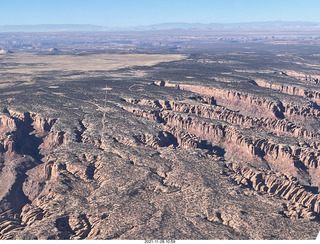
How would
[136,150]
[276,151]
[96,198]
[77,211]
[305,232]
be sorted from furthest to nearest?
[276,151] < [136,150] < [96,198] < [77,211] < [305,232]

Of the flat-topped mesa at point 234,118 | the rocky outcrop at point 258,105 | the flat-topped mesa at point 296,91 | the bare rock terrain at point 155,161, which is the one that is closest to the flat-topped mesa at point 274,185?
the bare rock terrain at point 155,161

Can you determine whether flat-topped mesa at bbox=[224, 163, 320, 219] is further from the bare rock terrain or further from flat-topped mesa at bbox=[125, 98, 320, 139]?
flat-topped mesa at bbox=[125, 98, 320, 139]

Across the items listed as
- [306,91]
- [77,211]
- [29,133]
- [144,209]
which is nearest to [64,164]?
[77,211]

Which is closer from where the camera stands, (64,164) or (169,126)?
(64,164)

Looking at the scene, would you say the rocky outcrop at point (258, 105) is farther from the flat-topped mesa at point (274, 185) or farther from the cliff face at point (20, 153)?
the cliff face at point (20, 153)

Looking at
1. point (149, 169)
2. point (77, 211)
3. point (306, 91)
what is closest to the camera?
point (77, 211)

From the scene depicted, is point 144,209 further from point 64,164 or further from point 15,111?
point 15,111
